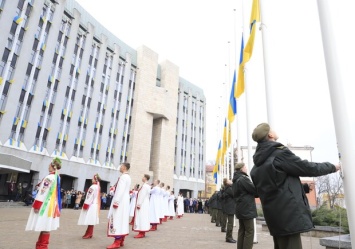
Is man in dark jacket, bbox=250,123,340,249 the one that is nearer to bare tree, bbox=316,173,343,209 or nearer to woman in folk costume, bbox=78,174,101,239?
woman in folk costume, bbox=78,174,101,239

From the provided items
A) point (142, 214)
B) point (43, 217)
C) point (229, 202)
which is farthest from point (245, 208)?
point (142, 214)

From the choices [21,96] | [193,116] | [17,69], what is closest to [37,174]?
[21,96]

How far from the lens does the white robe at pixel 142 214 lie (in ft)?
30.6

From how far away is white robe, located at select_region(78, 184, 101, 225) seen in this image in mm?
8438

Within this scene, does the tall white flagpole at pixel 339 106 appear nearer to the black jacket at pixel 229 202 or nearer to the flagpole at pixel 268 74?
the flagpole at pixel 268 74

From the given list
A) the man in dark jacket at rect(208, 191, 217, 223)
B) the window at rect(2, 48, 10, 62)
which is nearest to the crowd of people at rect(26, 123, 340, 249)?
the man in dark jacket at rect(208, 191, 217, 223)

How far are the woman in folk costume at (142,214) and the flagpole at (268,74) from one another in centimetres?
527

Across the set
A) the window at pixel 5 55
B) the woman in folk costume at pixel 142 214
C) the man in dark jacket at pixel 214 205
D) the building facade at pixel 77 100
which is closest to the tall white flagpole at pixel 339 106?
the woman in folk costume at pixel 142 214

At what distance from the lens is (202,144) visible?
6294cm

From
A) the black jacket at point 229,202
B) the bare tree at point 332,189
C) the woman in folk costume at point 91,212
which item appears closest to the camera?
the woman in folk costume at point 91,212

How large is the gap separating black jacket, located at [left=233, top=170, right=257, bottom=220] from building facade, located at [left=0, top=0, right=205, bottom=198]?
69.5ft

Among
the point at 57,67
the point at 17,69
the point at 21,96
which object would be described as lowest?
the point at 21,96

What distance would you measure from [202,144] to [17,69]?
42574mm

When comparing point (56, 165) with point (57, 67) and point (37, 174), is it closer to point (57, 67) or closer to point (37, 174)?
point (37, 174)
